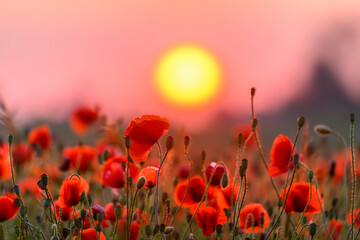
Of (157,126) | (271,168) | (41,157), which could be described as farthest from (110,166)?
(41,157)

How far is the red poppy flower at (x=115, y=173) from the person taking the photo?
186cm

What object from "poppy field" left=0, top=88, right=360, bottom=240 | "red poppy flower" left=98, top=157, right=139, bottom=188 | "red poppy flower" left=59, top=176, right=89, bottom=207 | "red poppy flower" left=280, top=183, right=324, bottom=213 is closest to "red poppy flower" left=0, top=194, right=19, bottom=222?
"poppy field" left=0, top=88, right=360, bottom=240

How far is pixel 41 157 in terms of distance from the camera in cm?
267

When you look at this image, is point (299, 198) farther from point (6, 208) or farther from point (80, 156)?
point (80, 156)

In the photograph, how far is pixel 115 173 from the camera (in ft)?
6.12

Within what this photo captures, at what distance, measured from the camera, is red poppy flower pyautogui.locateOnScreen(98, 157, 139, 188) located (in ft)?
6.09

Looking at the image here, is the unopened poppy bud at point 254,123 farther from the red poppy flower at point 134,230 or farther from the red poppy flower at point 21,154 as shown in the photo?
the red poppy flower at point 21,154

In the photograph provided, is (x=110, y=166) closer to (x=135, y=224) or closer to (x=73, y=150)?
(x=135, y=224)

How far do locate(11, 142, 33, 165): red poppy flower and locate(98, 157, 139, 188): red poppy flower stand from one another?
119 cm

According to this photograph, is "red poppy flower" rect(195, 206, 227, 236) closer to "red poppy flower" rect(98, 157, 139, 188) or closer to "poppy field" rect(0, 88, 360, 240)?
"poppy field" rect(0, 88, 360, 240)

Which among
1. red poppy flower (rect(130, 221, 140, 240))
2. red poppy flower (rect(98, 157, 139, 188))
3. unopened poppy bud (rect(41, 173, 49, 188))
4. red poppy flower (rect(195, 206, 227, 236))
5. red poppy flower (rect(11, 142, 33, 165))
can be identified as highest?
unopened poppy bud (rect(41, 173, 49, 188))

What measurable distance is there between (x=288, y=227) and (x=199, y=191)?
0.43 meters

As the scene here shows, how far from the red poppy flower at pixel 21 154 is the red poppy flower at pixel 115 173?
1.19m

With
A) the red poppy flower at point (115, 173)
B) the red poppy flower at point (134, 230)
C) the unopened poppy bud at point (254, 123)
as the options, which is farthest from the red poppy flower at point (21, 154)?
the unopened poppy bud at point (254, 123)
